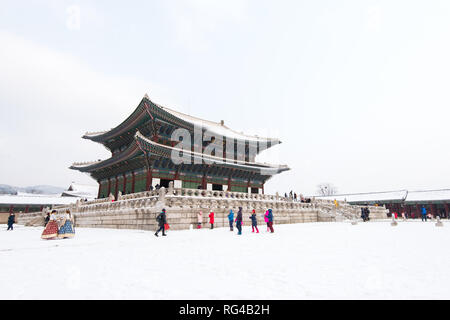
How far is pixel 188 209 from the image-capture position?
50.9 ft

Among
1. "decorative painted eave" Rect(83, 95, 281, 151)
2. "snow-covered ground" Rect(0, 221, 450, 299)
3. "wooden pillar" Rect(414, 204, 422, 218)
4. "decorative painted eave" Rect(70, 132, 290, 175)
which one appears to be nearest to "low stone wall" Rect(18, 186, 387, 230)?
"decorative painted eave" Rect(70, 132, 290, 175)

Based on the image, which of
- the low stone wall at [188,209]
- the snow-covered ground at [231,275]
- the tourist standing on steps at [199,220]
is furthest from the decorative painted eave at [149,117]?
the snow-covered ground at [231,275]

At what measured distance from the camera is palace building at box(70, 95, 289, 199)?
2333cm

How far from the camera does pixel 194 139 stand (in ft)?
89.8

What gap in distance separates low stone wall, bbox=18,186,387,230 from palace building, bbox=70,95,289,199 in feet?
14.5

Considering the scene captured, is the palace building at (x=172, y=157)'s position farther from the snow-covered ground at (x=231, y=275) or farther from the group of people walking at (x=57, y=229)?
the snow-covered ground at (x=231, y=275)

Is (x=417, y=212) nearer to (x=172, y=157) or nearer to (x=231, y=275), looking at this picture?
(x=172, y=157)

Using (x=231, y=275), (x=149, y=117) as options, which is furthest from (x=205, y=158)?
(x=231, y=275)

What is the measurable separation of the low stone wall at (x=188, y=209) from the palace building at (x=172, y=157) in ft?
14.5

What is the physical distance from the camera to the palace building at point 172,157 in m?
23.3

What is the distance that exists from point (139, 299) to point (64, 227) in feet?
36.6

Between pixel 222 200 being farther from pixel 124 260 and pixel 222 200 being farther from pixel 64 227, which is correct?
pixel 124 260
